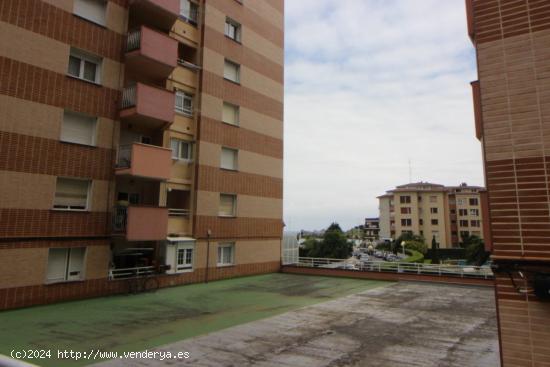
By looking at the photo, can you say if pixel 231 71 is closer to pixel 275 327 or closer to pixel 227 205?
pixel 227 205

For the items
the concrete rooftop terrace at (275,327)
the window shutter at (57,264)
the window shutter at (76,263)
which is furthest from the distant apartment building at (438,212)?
the window shutter at (57,264)

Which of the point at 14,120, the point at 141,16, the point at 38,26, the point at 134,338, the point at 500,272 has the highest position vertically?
the point at 141,16

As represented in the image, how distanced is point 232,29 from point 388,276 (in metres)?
17.1

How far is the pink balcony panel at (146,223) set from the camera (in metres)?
14.4

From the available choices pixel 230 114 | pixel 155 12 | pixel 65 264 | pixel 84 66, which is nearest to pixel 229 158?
pixel 230 114

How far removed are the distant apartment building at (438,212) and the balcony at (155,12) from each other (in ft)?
226

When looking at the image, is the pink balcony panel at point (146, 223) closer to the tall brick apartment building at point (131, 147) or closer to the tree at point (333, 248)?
the tall brick apartment building at point (131, 147)

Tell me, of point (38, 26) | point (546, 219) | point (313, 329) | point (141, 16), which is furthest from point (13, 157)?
point (546, 219)

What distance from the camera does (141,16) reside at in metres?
17.1

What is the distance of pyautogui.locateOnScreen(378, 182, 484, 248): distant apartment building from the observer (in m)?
73.8

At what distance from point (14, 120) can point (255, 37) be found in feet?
49.4

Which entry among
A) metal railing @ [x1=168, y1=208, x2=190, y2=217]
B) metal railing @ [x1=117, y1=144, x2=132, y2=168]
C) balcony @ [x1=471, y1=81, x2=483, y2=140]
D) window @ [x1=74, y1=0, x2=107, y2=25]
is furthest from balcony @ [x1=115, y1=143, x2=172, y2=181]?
balcony @ [x1=471, y1=81, x2=483, y2=140]

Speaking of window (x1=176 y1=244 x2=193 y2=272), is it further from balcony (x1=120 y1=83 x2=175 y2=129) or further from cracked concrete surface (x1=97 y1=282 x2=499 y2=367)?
cracked concrete surface (x1=97 y1=282 x2=499 y2=367)

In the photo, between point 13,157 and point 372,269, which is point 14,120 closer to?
point 13,157
